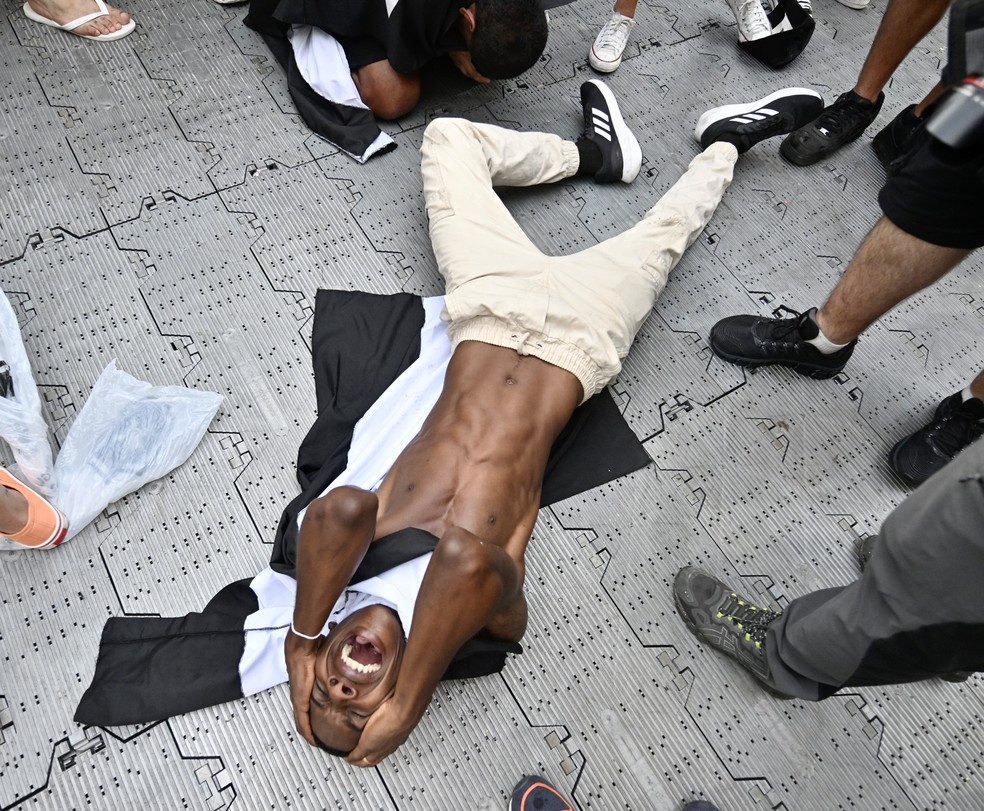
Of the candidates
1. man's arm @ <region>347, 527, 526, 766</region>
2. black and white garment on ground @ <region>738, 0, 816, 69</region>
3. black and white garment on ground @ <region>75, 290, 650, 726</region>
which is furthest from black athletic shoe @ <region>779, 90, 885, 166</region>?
man's arm @ <region>347, 527, 526, 766</region>

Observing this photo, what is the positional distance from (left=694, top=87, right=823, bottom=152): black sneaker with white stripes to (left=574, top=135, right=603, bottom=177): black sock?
1.35 ft

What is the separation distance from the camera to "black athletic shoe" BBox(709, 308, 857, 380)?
2.00 meters

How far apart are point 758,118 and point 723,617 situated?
1697 millimetres

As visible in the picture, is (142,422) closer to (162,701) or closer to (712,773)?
(162,701)

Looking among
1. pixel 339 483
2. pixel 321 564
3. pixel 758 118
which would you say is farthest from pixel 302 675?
pixel 758 118

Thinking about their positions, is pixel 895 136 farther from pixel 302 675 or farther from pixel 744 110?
pixel 302 675

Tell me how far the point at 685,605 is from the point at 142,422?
1424mm

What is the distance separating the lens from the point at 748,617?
1631 millimetres

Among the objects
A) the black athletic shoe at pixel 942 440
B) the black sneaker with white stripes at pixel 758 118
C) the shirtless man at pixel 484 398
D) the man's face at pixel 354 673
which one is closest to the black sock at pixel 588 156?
the shirtless man at pixel 484 398

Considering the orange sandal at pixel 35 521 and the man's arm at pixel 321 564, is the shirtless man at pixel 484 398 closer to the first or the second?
the man's arm at pixel 321 564

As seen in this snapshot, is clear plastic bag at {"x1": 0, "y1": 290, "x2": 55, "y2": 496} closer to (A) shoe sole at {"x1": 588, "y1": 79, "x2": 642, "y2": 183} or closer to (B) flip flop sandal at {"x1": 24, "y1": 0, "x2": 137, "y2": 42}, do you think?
(B) flip flop sandal at {"x1": 24, "y1": 0, "x2": 137, "y2": 42}

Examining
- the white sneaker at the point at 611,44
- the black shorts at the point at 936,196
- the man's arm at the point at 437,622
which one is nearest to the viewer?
the man's arm at the point at 437,622

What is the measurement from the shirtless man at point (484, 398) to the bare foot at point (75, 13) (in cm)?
130

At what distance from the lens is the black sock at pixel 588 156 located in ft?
7.59
